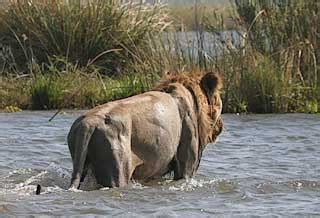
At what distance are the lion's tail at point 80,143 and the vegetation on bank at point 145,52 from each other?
7.67 m

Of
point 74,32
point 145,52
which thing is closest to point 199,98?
point 145,52

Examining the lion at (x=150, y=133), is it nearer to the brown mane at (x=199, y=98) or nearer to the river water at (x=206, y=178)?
the brown mane at (x=199, y=98)

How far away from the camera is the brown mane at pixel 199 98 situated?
9695 mm

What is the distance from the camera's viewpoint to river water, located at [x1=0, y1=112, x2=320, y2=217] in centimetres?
824

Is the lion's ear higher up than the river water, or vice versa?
the lion's ear

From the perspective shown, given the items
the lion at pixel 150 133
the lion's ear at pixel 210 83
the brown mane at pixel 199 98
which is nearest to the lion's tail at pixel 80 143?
the lion at pixel 150 133

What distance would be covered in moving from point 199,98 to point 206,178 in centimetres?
87

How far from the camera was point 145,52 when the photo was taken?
59.9 ft

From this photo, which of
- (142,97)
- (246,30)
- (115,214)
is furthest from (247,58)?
(115,214)

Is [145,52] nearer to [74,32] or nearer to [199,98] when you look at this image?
[74,32]

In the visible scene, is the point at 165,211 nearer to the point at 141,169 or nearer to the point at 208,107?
the point at 141,169

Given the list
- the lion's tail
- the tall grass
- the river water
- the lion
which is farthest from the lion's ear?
the tall grass

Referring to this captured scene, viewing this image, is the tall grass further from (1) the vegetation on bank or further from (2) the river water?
(2) the river water

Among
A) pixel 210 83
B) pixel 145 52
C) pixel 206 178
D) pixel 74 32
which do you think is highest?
pixel 210 83
